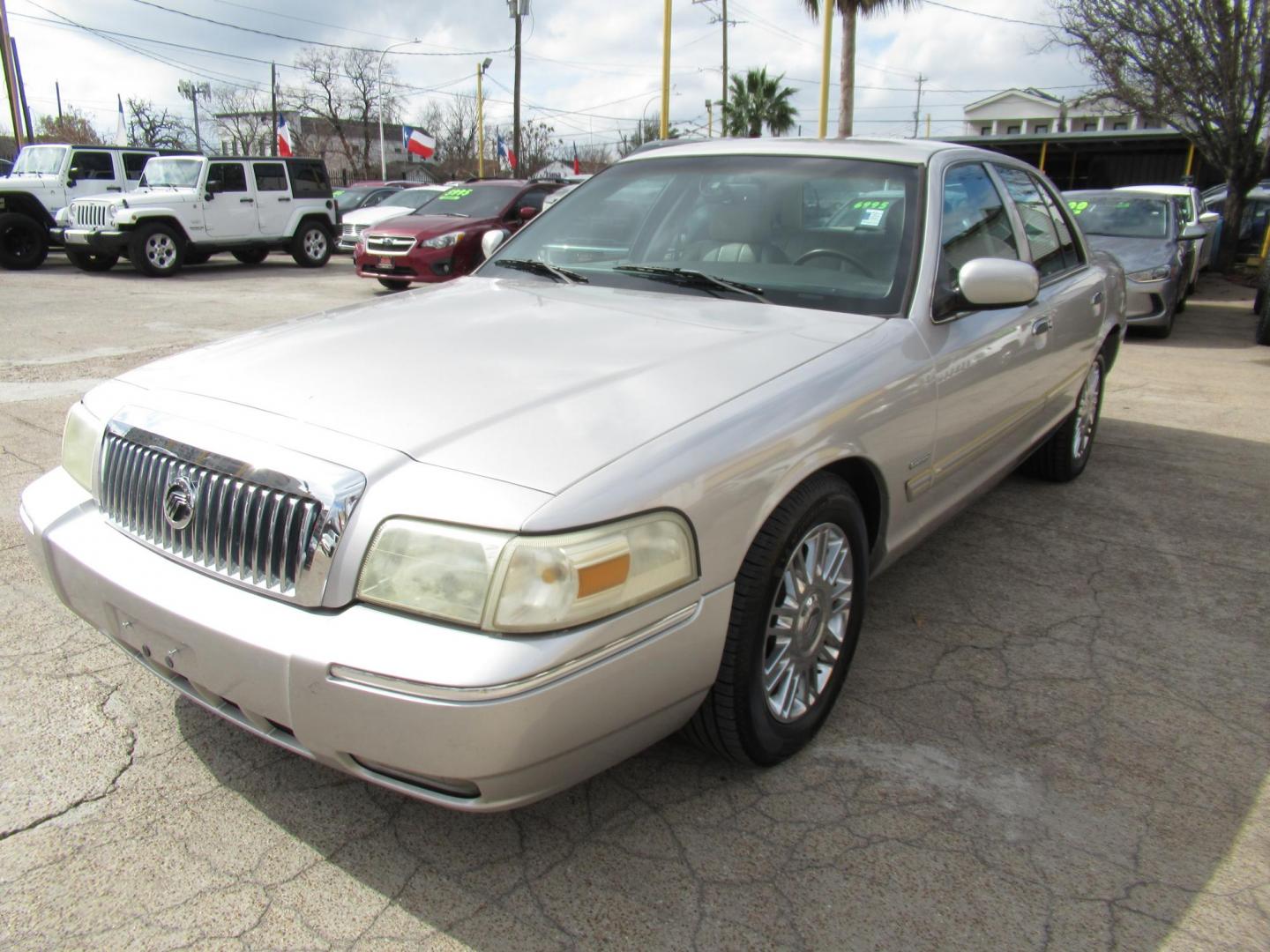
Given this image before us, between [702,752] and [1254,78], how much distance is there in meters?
17.1

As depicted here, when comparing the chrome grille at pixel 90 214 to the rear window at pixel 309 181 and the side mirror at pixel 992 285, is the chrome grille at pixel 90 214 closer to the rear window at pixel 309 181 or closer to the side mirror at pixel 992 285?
the rear window at pixel 309 181

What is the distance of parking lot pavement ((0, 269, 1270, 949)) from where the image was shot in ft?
6.61

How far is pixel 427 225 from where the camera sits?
12406 millimetres

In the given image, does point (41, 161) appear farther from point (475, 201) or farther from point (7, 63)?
point (7, 63)

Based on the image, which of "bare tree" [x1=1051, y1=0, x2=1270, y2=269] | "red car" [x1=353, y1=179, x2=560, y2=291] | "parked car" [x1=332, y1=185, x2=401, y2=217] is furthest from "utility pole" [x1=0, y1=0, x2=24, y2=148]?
"bare tree" [x1=1051, y1=0, x2=1270, y2=269]

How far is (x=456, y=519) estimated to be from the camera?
1820 mm

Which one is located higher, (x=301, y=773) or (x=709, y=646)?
(x=709, y=646)

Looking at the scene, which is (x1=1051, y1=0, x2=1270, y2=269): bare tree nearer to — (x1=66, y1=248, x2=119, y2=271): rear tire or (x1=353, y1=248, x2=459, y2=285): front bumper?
(x1=353, y1=248, x2=459, y2=285): front bumper

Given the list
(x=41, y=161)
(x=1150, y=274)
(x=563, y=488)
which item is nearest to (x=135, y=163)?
(x=41, y=161)

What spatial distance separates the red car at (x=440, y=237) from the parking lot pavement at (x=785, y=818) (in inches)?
351

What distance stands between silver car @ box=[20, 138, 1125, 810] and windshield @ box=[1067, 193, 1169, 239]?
8701 mm

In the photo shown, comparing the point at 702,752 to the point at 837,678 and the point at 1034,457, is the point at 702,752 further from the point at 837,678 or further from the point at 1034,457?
the point at 1034,457

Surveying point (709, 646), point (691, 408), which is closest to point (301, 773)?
point (709, 646)

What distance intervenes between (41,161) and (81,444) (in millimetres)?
16747
